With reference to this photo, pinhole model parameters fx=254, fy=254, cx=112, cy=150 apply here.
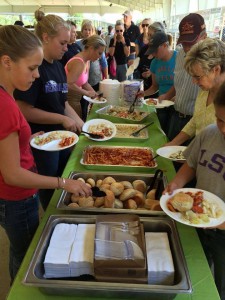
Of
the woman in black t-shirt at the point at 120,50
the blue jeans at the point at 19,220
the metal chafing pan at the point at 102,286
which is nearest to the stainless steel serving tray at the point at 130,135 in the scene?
the blue jeans at the point at 19,220

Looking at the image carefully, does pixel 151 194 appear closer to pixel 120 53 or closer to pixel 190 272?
pixel 190 272

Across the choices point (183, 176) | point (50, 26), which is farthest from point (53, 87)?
point (183, 176)

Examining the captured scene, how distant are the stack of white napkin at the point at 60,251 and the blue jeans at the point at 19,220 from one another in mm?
257

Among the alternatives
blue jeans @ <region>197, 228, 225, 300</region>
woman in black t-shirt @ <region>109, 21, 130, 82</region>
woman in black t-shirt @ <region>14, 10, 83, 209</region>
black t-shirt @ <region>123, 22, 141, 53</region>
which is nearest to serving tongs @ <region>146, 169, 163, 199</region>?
blue jeans @ <region>197, 228, 225, 300</region>

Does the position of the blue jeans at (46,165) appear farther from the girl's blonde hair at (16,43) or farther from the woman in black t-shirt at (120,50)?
the woman in black t-shirt at (120,50)

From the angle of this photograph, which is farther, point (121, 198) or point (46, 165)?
point (46, 165)

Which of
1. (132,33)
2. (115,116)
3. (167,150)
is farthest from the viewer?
(132,33)

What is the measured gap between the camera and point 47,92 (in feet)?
4.77

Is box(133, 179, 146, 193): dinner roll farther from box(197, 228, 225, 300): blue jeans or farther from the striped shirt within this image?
the striped shirt

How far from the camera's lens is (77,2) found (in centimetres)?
2519

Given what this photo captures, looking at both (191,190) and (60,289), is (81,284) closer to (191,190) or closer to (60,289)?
(60,289)

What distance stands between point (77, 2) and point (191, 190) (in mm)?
28646

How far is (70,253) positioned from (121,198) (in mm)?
367

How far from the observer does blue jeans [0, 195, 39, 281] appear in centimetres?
97
